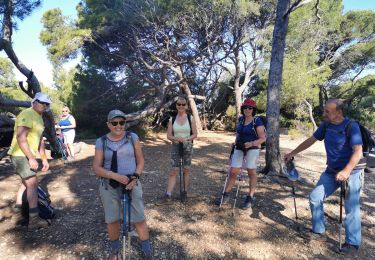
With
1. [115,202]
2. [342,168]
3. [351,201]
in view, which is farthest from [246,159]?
[115,202]

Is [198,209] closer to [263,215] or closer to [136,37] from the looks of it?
[263,215]

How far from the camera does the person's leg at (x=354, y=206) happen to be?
3.50m

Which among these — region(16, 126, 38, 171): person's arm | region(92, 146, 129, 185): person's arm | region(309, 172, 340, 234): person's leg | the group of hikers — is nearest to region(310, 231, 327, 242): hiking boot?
the group of hikers

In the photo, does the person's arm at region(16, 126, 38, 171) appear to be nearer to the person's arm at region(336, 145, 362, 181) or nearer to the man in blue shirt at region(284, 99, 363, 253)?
the man in blue shirt at region(284, 99, 363, 253)

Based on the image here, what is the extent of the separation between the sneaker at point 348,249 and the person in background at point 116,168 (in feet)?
7.99

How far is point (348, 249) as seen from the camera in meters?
3.58

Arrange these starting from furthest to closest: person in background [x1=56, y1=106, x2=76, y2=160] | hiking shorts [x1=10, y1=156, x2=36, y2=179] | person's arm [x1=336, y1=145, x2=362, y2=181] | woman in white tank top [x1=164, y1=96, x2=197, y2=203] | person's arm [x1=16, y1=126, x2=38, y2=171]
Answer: person in background [x1=56, y1=106, x2=76, y2=160]
woman in white tank top [x1=164, y1=96, x2=197, y2=203]
hiking shorts [x1=10, y1=156, x2=36, y2=179]
person's arm [x1=16, y1=126, x2=38, y2=171]
person's arm [x1=336, y1=145, x2=362, y2=181]

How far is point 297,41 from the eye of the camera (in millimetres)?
16516

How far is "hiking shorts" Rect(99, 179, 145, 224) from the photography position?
2.96 meters

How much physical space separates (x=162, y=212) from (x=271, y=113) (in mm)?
3385

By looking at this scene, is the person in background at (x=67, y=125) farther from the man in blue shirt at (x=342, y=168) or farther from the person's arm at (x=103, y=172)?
the man in blue shirt at (x=342, y=168)

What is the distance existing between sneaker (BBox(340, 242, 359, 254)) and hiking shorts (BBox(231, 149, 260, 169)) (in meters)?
1.50

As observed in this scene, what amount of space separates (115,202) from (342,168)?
8.60ft

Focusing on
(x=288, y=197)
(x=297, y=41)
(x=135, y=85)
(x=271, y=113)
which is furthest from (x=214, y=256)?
(x=297, y=41)
